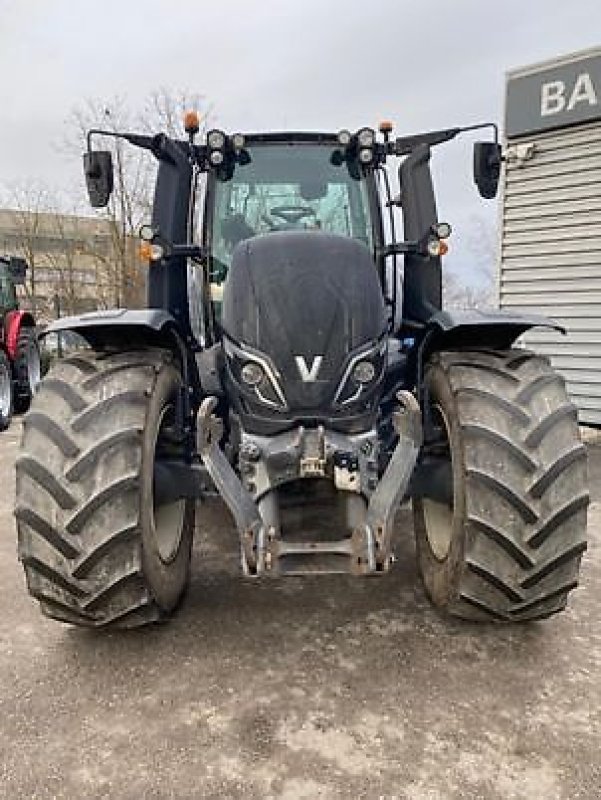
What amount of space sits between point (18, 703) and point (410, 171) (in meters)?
Result: 2.88

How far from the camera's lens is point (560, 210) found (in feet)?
21.9

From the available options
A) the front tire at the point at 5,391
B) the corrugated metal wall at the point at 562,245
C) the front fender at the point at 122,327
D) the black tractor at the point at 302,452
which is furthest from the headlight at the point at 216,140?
the front tire at the point at 5,391

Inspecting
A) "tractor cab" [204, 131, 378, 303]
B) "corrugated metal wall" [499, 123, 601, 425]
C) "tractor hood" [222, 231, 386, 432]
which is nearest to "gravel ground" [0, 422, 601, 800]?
"tractor hood" [222, 231, 386, 432]

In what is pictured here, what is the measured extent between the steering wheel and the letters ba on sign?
14.2ft

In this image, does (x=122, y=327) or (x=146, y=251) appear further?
(x=146, y=251)

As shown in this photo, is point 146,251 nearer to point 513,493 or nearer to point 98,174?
point 98,174

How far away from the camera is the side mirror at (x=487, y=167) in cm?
336

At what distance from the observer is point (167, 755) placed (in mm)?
1946

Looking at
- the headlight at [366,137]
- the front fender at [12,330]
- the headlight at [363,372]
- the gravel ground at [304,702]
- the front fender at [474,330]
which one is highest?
the headlight at [366,137]

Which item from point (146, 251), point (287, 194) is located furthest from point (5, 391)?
point (287, 194)

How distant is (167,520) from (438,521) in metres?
1.14

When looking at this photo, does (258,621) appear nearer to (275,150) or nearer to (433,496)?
(433,496)

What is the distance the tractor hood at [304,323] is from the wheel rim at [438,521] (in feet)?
1.14

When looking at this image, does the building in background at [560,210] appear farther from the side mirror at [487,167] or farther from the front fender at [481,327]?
the front fender at [481,327]
